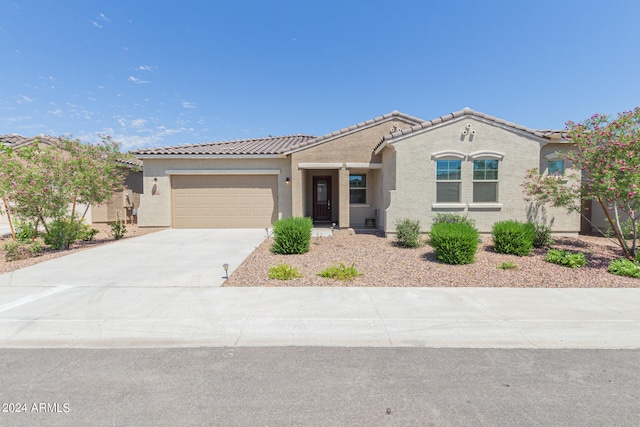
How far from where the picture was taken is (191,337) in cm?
376

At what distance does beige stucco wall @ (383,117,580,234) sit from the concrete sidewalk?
212 inches

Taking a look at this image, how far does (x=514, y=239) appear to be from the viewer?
8070mm

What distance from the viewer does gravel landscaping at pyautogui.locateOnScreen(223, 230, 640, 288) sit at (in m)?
5.96

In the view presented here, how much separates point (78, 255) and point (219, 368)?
8059 mm

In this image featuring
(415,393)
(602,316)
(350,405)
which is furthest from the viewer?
(602,316)

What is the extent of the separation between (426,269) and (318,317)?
363cm

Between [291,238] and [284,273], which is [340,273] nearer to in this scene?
[284,273]

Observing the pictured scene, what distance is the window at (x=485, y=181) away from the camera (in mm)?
10648

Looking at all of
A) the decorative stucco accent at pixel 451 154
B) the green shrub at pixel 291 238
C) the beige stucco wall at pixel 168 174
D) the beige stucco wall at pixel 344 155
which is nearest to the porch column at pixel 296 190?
the beige stucco wall at pixel 344 155

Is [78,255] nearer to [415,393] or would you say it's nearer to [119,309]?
[119,309]

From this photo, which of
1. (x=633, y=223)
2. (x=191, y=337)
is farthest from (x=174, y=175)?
(x=633, y=223)

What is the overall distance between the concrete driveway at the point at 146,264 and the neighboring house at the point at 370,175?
317cm

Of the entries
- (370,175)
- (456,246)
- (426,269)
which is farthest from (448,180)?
(426,269)

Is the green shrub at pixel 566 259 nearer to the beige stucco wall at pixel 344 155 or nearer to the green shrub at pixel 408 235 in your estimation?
the green shrub at pixel 408 235
